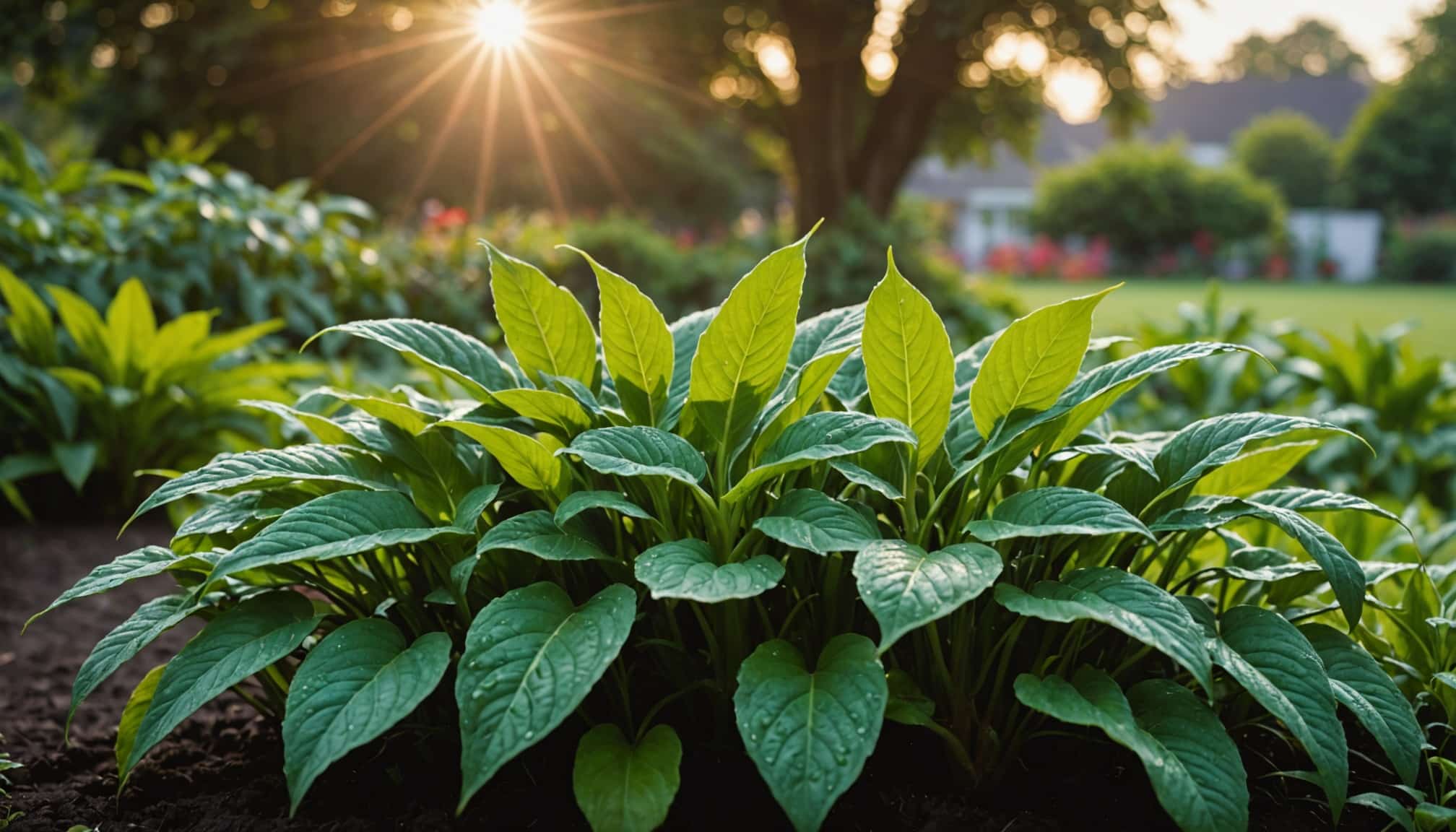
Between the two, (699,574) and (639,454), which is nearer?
(699,574)

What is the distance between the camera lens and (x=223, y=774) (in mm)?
1876

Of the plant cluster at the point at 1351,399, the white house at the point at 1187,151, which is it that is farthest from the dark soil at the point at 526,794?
the white house at the point at 1187,151

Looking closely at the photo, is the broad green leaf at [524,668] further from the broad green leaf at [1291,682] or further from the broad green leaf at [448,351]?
the broad green leaf at [1291,682]

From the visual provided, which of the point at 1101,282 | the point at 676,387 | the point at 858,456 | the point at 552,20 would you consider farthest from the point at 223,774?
the point at 1101,282

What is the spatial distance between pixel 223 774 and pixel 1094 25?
10.1m

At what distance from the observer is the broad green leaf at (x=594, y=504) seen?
1512 mm

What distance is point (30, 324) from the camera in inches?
144

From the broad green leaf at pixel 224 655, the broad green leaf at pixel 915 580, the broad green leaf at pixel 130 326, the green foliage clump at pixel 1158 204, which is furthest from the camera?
the green foliage clump at pixel 1158 204

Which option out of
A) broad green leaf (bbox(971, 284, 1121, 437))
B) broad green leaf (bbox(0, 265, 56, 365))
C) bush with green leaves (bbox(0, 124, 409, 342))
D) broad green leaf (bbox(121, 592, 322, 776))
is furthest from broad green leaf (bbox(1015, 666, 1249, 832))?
bush with green leaves (bbox(0, 124, 409, 342))

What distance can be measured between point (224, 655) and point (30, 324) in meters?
2.75

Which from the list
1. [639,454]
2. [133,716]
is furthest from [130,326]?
[639,454]

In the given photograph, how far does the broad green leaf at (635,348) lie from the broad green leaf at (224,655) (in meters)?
0.62

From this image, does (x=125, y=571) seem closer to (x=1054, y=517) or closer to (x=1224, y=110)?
(x=1054, y=517)

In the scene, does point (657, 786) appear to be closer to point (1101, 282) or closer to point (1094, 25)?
point (1094, 25)
